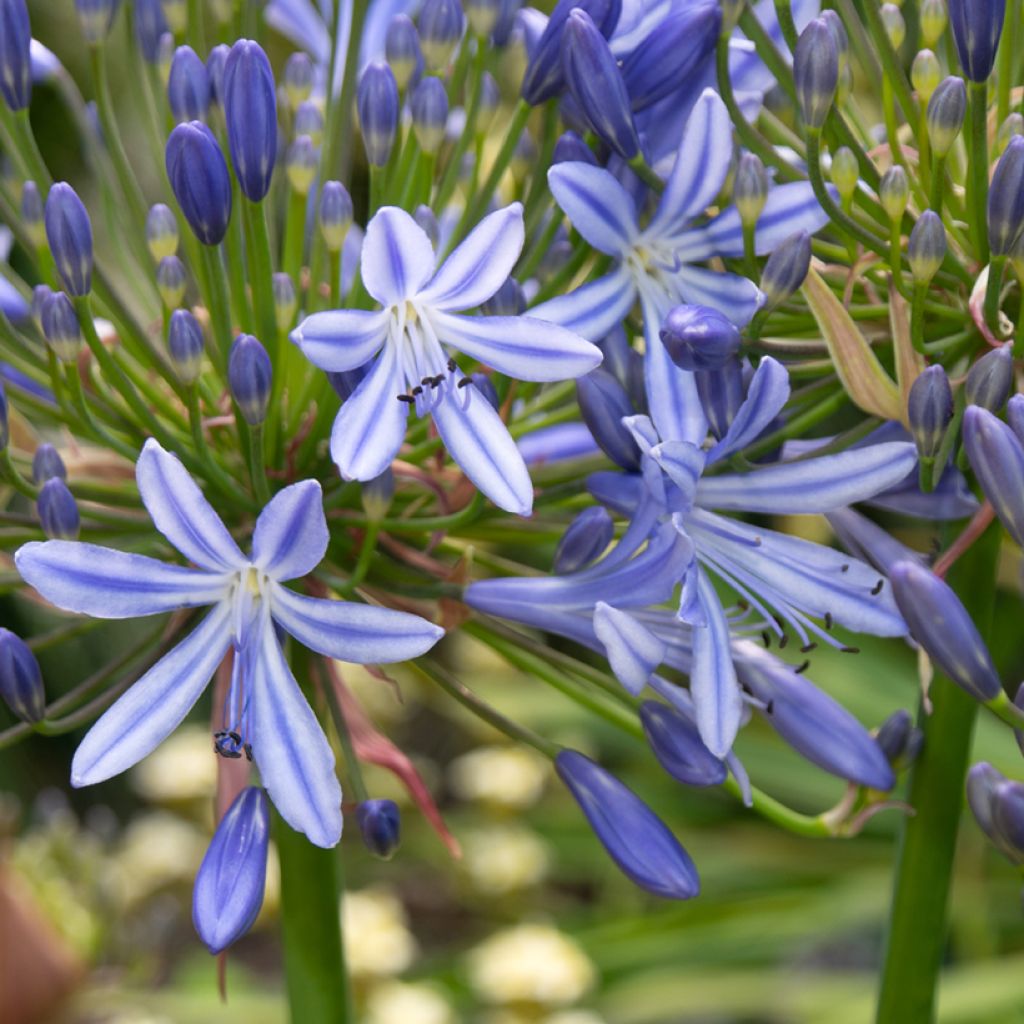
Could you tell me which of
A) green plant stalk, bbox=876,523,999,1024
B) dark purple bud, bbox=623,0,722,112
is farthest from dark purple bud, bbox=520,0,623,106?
green plant stalk, bbox=876,523,999,1024

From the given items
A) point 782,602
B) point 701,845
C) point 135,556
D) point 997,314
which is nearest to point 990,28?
point 997,314

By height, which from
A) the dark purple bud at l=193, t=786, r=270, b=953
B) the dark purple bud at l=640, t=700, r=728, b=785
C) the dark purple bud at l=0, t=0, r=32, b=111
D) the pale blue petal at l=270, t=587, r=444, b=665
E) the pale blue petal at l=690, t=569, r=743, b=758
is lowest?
the dark purple bud at l=640, t=700, r=728, b=785

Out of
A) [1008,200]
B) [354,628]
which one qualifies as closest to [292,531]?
[354,628]

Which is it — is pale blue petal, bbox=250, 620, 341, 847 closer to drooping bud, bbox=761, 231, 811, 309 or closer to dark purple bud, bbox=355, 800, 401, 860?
dark purple bud, bbox=355, 800, 401, 860

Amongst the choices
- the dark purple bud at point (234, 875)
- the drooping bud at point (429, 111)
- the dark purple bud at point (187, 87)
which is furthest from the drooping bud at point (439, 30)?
the dark purple bud at point (234, 875)

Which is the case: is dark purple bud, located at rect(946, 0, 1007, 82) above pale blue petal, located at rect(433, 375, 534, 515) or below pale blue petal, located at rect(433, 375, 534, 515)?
above

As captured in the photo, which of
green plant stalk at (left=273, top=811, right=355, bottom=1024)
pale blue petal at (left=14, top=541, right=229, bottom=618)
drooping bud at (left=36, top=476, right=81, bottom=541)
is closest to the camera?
pale blue petal at (left=14, top=541, right=229, bottom=618)

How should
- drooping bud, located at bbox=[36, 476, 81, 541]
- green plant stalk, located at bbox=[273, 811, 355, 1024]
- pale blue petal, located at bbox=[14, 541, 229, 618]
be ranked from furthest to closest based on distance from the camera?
green plant stalk, located at bbox=[273, 811, 355, 1024] < drooping bud, located at bbox=[36, 476, 81, 541] < pale blue petal, located at bbox=[14, 541, 229, 618]
